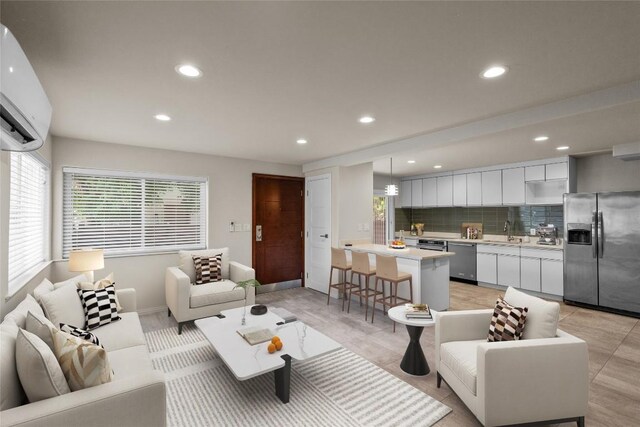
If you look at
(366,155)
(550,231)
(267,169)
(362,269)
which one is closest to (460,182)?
(550,231)

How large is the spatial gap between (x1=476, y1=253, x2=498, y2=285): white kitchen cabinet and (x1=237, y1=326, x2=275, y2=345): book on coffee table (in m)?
4.71

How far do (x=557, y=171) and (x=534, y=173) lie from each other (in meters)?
0.33

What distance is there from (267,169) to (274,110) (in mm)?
2649

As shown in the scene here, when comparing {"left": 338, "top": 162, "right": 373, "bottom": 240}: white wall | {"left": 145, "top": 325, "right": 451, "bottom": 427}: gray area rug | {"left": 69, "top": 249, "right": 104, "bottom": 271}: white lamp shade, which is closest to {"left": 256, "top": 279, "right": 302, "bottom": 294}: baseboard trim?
{"left": 338, "top": 162, "right": 373, "bottom": 240}: white wall

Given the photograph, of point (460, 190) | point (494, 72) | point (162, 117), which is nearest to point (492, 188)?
point (460, 190)

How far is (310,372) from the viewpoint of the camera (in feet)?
8.95

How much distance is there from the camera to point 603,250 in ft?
14.3

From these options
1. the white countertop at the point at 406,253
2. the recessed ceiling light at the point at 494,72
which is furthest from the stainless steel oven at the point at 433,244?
the recessed ceiling light at the point at 494,72

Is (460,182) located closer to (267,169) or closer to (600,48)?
(267,169)

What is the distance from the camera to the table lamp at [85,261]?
3266 millimetres

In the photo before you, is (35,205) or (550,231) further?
(550,231)

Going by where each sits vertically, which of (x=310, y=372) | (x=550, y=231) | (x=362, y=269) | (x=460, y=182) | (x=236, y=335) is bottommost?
(x=310, y=372)

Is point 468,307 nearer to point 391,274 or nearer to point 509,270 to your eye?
point 509,270

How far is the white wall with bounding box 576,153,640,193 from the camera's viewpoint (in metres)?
4.70
